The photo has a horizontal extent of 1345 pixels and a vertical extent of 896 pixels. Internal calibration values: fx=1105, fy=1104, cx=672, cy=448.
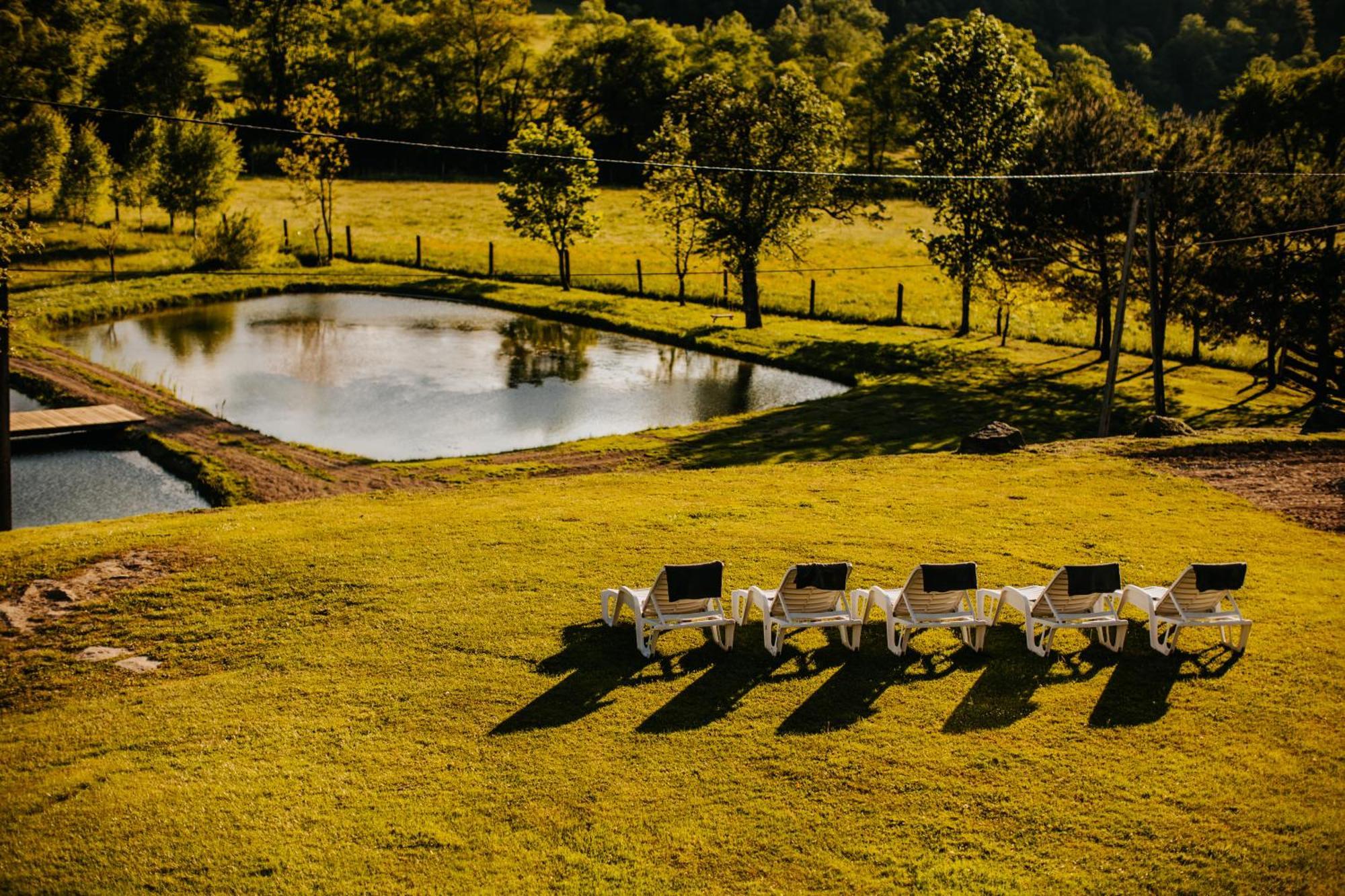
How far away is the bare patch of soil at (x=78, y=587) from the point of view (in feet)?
51.6

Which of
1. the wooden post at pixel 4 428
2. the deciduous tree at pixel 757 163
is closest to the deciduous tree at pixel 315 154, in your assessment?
the deciduous tree at pixel 757 163

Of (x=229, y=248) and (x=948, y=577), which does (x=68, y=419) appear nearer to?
(x=948, y=577)

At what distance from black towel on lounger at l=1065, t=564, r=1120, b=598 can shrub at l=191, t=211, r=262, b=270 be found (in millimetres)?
51319

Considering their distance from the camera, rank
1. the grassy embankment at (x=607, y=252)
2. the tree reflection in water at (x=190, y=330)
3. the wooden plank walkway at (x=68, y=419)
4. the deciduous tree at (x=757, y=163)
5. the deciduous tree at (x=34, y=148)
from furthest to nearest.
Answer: the deciduous tree at (x=34, y=148)
the grassy embankment at (x=607, y=252)
the deciduous tree at (x=757, y=163)
the tree reflection in water at (x=190, y=330)
the wooden plank walkway at (x=68, y=419)

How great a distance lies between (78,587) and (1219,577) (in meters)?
16.2

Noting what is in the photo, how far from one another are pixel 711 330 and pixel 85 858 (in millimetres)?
37112

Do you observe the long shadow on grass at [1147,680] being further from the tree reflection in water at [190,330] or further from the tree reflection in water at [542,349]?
the tree reflection in water at [190,330]

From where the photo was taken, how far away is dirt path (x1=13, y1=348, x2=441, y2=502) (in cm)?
2561

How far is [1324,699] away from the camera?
1330 cm

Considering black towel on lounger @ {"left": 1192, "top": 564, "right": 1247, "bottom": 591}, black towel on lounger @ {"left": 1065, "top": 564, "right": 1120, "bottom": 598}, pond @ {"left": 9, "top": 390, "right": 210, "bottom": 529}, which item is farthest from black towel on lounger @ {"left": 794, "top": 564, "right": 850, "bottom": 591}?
pond @ {"left": 9, "top": 390, "right": 210, "bottom": 529}

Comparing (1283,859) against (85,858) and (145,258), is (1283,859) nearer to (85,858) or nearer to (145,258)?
(85,858)

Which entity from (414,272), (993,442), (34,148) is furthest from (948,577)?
(34,148)

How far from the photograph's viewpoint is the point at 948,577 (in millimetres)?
14008

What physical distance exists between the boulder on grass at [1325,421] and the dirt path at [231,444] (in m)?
21.8
